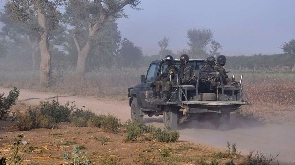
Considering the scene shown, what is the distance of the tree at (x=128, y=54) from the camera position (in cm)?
7850

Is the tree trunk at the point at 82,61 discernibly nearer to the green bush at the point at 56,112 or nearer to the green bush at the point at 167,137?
the green bush at the point at 56,112

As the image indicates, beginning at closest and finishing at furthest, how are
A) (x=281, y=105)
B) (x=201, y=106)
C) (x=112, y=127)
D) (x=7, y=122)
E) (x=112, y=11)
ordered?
(x=112, y=127)
(x=201, y=106)
(x=7, y=122)
(x=281, y=105)
(x=112, y=11)

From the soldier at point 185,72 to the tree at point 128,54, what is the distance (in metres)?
64.1

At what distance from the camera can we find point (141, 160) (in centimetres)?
802

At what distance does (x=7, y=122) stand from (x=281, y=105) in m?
11.7

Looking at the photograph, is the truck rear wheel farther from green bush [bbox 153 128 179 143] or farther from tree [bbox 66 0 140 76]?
tree [bbox 66 0 140 76]

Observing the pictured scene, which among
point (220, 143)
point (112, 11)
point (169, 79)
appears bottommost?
point (220, 143)

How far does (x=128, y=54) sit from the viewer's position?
78812 millimetres

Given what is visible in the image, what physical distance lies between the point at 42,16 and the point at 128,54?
148 feet

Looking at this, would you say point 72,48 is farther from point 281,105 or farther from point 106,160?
point 106,160

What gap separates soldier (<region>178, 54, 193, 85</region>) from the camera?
1314 cm

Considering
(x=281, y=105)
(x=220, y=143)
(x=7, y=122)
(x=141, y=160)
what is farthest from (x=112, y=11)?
(x=141, y=160)

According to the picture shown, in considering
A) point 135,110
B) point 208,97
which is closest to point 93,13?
point 135,110

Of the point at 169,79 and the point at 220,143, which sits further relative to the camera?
the point at 169,79
